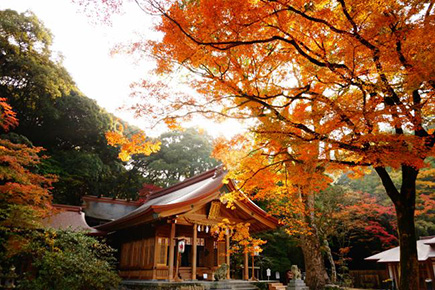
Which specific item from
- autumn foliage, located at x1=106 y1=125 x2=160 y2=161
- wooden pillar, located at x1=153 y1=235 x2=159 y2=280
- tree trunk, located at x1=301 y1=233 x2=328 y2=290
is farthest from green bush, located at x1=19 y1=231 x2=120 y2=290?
tree trunk, located at x1=301 y1=233 x2=328 y2=290

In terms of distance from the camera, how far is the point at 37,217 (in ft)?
31.2

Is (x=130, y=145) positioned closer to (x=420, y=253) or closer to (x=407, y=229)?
(x=407, y=229)

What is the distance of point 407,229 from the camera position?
618 centimetres

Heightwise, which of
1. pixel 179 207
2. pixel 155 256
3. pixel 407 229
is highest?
pixel 179 207

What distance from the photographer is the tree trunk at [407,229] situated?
19.6 ft

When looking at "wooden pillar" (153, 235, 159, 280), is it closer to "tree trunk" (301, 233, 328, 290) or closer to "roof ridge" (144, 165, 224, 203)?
"roof ridge" (144, 165, 224, 203)

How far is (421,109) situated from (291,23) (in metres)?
3.39

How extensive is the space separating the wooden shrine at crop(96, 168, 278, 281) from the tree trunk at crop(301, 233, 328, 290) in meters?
2.87

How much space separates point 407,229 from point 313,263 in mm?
5539

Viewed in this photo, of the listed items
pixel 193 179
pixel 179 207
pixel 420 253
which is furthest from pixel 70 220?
pixel 420 253

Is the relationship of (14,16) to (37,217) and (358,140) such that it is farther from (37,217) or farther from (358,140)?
(358,140)

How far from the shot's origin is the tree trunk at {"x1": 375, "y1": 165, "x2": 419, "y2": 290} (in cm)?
597

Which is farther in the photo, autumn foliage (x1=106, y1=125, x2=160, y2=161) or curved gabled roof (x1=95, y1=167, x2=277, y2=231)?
curved gabled roof (x1=95, y1=167, x2=277, y2=231)

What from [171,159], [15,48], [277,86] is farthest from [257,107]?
[171,159]
